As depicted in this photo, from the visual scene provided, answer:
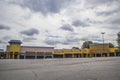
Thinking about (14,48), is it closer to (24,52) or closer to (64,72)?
(24,52)

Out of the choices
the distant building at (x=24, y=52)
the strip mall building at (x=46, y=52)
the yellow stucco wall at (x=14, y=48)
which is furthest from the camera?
the strip mall building at (x=46, y=52)

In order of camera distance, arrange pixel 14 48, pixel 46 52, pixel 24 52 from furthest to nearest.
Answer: pixel 46 52, pixel 24 52, pixel 14 48

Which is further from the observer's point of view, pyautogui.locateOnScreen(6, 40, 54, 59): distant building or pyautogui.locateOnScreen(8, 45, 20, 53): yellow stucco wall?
pyautogui.locateOnScreen(8, 45, 20, 53): yellow stucco wall

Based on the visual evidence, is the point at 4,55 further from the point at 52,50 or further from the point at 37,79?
the point at 37,79

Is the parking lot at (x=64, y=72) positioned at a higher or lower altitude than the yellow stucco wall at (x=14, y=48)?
lower

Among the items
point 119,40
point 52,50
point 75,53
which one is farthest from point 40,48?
point 119,40

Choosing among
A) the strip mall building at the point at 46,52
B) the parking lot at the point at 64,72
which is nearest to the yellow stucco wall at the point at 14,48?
the strip mall building at the point at 46,52

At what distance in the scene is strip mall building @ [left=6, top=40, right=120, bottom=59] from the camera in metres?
81.6

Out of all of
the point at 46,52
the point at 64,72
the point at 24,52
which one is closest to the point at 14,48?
the point at 24,52

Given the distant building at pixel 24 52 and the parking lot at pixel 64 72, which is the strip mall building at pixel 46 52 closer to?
the distant building at pixel 24 52

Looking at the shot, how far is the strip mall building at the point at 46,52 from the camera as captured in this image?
81562 mm

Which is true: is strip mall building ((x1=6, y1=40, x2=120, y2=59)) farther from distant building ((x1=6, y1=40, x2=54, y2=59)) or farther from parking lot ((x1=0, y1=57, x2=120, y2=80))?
parking lot ((x1=0, y1=57, x2=120, y2=80))

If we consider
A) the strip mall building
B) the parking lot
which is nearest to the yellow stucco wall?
the strip mall building

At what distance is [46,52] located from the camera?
85938mm
